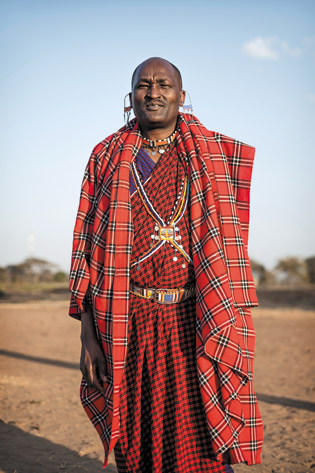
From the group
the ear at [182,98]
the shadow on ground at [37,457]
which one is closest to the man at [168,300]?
the ear at [182,98]

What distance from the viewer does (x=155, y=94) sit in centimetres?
239

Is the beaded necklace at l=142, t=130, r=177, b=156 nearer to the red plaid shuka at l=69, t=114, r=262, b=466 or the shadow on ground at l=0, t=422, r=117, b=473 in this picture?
the red plaid shuka at l=69, t=114, r=262, b=466

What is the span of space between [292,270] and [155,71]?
32347 mm

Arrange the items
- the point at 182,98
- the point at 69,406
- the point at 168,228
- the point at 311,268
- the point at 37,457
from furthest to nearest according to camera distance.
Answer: the point at 311,268 → the point at 69,406 → the point at 37,457 → the point at 182,98 → the point at 168,228

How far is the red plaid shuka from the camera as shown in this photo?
7.07 feet

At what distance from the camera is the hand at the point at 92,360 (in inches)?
Answer: 90.1

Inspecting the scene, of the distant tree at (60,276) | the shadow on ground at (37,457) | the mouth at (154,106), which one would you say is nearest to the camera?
the mouth at (154,106)

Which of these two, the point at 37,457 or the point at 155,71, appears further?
the point at 37,457

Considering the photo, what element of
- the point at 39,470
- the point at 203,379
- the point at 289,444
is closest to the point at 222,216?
the point at 203,379

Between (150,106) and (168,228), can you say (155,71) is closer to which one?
(150,106)

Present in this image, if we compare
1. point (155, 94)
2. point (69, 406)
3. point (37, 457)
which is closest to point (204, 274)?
point (155, 94)

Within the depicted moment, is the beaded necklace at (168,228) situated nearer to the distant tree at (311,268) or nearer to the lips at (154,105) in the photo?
the lips at (154,105)

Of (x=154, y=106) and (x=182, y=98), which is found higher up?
(x=182, y=98)

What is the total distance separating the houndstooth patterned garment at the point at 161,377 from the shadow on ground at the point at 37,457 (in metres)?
1.79
